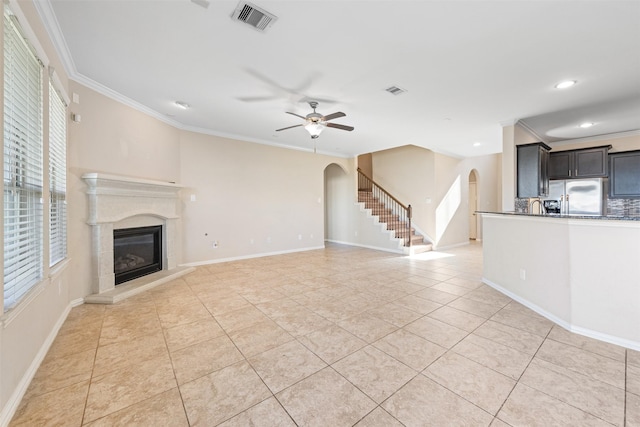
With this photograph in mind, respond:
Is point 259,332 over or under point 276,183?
under

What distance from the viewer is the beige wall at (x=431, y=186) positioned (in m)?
7.55

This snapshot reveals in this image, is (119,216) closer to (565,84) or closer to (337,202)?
(337,202)

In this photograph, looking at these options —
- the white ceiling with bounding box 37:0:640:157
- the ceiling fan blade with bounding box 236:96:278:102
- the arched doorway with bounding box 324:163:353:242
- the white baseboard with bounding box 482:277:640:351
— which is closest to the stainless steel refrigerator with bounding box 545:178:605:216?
the white ceiling with bounding box 37:0:640:157

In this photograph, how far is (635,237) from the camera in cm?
239

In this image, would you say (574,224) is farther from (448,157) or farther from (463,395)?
(448,157)

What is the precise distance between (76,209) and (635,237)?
20.3 ft

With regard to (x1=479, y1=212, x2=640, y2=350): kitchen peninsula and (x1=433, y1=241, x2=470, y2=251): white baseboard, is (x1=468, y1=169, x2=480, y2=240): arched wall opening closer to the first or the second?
(x1=433, y1=241, x2=470, y2=251): white baseboard

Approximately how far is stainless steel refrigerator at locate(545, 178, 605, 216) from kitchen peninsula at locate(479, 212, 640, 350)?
319 centimetres

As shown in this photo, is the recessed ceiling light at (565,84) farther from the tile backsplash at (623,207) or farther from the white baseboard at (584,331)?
the tile backsplash at (623,207)

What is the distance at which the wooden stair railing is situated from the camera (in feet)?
25.6

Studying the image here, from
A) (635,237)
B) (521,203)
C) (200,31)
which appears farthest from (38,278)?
(521,203)

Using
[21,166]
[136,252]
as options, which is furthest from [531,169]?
[136,252]

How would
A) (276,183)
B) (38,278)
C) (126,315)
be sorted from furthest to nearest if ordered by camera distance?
(276,183), (126,315), (38,278)

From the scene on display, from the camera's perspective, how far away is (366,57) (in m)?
2.84
